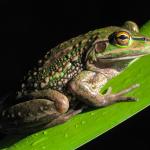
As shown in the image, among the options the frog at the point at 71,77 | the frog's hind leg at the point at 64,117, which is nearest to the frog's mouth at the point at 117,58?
the frog at the point at 71,77

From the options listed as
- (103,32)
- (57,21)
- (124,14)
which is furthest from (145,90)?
(57,21)

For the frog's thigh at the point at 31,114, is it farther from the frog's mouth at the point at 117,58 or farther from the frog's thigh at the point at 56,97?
the frog's mouth at the point at 117,58

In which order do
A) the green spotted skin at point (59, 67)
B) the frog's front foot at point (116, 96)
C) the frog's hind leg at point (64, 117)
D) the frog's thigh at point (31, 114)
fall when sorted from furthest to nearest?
1. the green spotted skin at point (59, 67)
2. the frog's thigh at point (31, 114)
3. the frog's hind leg at point (64, 117)
4. the frog's front foot at point (116, 96)

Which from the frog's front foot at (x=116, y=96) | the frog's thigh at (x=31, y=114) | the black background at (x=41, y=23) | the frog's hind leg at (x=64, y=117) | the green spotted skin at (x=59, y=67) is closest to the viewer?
the frog's front foot at (x=116, y=96)

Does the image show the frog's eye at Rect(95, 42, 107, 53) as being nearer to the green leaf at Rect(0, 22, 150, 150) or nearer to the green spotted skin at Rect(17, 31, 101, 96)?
the green spotted skin at Rect(17, 31, 101, 96)

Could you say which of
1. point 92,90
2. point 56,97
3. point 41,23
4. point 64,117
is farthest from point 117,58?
point 41,23

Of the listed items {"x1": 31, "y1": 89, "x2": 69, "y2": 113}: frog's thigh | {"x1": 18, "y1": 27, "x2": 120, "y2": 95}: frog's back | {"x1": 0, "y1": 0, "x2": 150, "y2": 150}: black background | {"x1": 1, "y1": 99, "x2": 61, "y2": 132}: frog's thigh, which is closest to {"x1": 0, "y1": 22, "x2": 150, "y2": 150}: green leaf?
{"x1": 1, "y1": 99, "x2": 61, "y2": 132}: frog's thigh

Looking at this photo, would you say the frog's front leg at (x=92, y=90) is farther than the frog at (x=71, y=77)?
No
